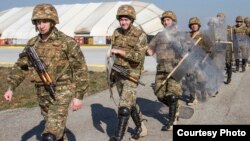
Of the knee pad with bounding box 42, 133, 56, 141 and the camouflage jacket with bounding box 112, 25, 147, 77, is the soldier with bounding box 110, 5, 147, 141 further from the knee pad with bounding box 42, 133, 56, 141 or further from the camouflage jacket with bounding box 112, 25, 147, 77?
the knee pad with bounding box 42, 133, 56, 141

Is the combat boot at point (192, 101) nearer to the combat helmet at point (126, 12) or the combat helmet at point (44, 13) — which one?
the combat helmet at point (126, 12)

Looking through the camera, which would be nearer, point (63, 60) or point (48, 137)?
point (48, 137)

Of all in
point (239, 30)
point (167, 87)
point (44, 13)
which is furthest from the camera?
point (239, 30)

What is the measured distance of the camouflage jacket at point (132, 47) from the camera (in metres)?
6.03

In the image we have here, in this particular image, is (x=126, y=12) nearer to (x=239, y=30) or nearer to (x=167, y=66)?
(x=167, y=66)

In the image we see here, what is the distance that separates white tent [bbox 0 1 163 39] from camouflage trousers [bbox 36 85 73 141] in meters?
35.4

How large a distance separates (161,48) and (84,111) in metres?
2.44

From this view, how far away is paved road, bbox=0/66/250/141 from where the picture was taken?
6961 mm

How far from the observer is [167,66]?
23.5ft

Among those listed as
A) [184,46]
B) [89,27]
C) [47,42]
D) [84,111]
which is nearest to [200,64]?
[184,46]

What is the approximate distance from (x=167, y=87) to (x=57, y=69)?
2599 mm

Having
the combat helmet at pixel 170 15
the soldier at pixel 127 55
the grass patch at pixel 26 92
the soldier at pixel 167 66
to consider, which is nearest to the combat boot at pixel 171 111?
the soldier at pixel 167 66

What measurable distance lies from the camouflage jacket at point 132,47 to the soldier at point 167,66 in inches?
34.6

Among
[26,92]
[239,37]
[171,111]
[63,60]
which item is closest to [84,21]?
[239,37]
